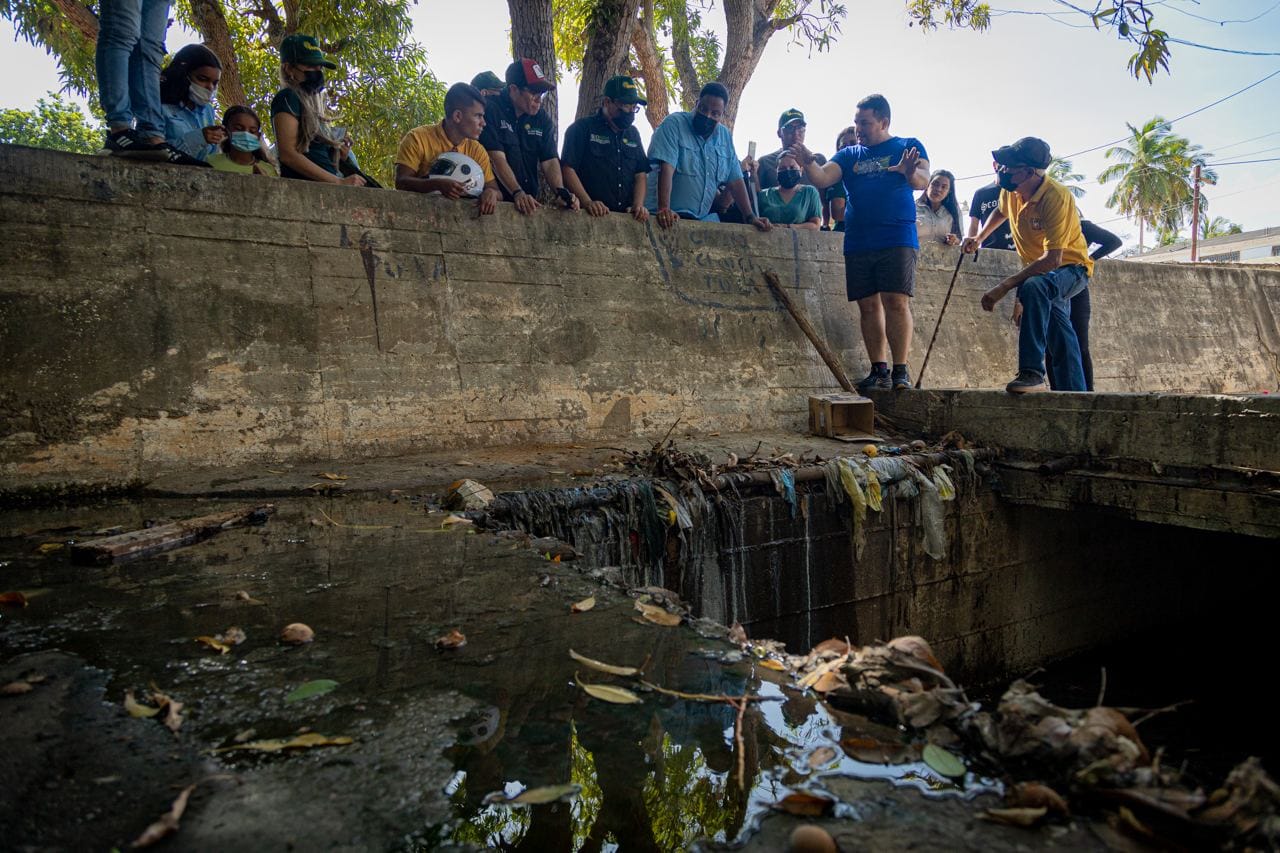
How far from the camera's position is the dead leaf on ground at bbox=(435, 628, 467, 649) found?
198 centimetres

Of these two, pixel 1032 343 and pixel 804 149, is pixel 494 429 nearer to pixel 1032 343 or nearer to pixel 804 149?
pixel 1032 343

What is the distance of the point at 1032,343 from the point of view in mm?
5555

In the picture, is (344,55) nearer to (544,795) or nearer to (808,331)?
(808,331)

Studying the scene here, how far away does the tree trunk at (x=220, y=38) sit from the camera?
29.9ft

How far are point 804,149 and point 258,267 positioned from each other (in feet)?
17.4

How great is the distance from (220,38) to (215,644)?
10.2 metres

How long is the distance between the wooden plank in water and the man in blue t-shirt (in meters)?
4.97

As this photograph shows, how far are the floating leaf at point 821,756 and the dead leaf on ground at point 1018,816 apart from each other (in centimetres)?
30

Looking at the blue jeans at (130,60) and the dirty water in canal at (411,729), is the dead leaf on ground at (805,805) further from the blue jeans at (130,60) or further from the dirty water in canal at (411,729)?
the blue jeans at (130,60)

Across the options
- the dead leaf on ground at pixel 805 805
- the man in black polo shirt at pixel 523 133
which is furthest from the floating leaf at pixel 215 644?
the man in black polo shirt at pixel 523 133

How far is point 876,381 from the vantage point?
650 centimetres

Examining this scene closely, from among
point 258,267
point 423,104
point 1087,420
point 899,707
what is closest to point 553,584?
point 899,707

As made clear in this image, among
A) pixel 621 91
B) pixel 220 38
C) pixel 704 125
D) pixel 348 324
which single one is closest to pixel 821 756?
pixel 348 324

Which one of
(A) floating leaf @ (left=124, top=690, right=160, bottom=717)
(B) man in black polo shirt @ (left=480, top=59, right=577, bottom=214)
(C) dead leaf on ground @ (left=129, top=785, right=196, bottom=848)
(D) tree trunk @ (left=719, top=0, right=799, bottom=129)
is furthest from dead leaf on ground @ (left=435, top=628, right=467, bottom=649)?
(D) tree trunk @ (left=719, top=0, right=799, bottom=129)
